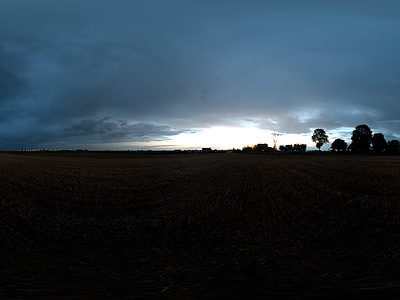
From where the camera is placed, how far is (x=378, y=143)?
297 feet

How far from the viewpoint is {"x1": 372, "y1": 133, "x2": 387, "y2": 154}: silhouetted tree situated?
90.4 metres

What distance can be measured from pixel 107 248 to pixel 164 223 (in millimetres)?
1816

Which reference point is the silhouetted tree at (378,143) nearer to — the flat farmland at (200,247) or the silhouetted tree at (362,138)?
the silhouetted tree at (362,138)

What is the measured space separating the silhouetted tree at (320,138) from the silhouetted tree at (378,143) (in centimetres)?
2297

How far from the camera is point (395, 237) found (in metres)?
4.85

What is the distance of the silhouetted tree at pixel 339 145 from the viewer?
380 ft

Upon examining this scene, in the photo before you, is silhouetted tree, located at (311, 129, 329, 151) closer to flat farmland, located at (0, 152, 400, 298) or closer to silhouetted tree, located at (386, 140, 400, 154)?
silhouetted tree, located at (386, 140, 400, 154)

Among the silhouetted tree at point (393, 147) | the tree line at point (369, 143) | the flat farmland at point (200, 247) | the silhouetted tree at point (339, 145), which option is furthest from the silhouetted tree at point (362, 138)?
the flat farmland at point (200, 247)

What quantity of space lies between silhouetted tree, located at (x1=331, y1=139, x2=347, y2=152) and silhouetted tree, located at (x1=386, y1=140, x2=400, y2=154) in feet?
68.7

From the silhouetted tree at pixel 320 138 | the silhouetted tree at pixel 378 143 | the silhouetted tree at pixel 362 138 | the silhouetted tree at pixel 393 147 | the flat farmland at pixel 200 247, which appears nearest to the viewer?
the flat farmland at pixel 200 247

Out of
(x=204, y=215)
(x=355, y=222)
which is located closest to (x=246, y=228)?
(x=204, y=215)

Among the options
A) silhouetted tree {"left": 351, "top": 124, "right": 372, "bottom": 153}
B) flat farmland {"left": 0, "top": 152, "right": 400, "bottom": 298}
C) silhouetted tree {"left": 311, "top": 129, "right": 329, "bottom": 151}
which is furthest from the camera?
silhouetted tree {"left": 311, "top": 129, "right": 329, "bottom": 151}

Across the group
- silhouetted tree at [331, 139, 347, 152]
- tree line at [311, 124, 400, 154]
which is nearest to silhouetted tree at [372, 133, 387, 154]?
tree line at [311, 124, 400, 154]

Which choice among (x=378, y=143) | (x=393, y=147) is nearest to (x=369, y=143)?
(x=378, y=143)
